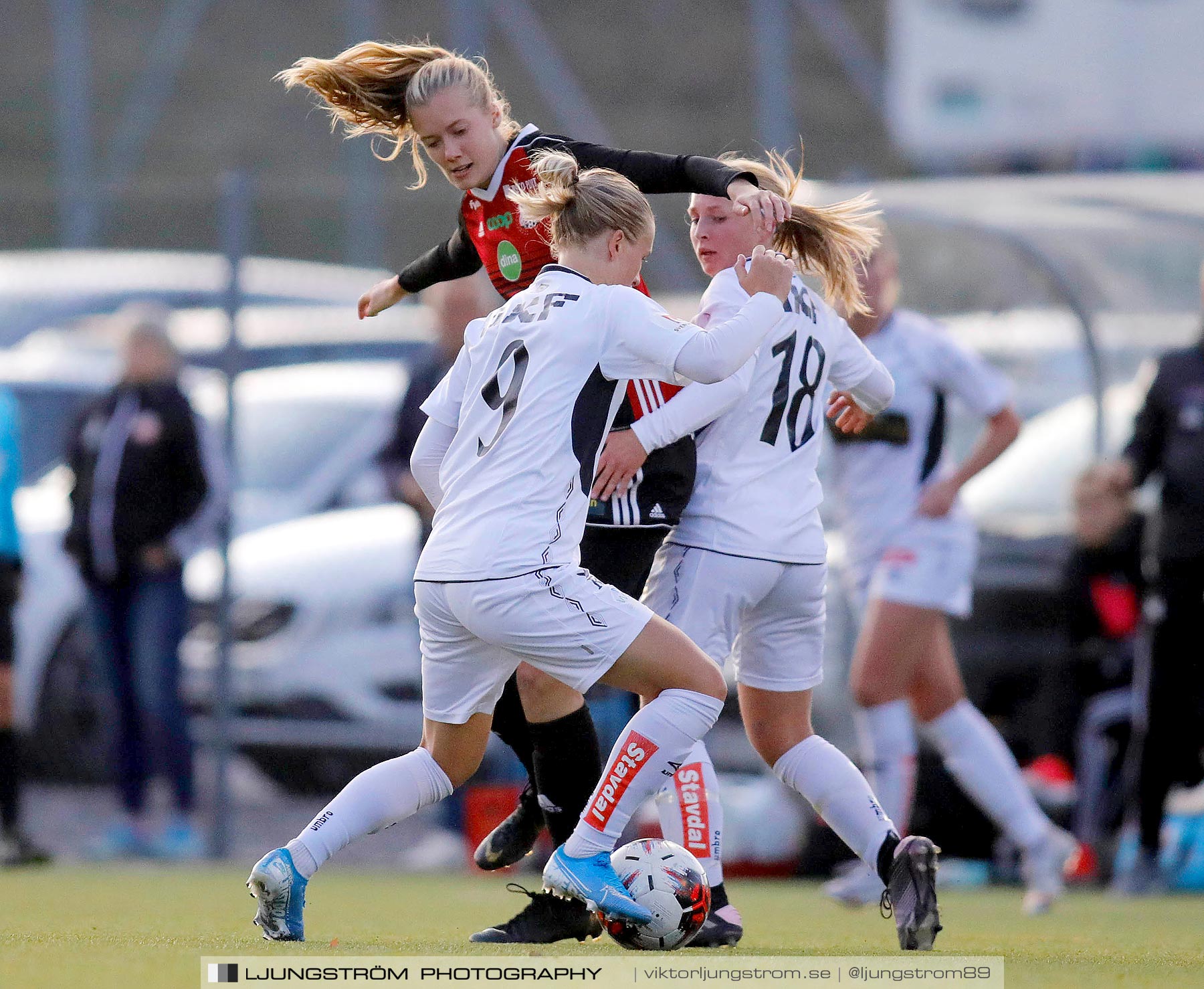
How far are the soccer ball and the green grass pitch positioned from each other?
0.41 feet

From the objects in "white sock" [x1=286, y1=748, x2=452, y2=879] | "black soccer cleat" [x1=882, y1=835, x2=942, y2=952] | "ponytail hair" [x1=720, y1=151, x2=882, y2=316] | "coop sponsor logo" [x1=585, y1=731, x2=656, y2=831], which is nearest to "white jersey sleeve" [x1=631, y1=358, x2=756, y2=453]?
"ponytail hair" [x1=720, y1=151, x2=882, y2=316]

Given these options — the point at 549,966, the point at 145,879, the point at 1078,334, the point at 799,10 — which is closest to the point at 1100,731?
the point at 1078,334

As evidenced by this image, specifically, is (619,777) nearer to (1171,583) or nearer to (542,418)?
(542,418)

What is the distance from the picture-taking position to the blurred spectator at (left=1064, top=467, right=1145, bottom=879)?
8219 mm

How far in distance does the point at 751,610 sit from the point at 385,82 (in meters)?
1.56

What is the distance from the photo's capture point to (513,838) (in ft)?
17.1

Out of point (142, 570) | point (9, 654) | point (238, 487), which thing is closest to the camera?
point (9, 654)

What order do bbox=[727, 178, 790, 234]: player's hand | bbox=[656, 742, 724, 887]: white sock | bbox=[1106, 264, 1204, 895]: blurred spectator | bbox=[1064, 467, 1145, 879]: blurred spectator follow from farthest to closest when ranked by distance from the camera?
bbox=[1064, 467, 1145, 879]: blurred spectator
bbox=[1106, 264, 1204, 895]: blurred spectator
bbox=[656, 742, 724, 887]: white sock
bbox=[727, 178, 790, 234]: player's hand

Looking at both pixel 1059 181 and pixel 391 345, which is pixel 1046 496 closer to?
pixel 1059 181

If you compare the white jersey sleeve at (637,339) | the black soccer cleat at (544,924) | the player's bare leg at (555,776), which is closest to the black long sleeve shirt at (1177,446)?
the player's bare leg at (555,776)

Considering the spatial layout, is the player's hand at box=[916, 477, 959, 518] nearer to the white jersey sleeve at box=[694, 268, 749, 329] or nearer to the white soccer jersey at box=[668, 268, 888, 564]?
the white soccer jersey at box=[668, 268, 888, 564]

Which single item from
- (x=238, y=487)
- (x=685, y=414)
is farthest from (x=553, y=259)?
(x=238, y=487)

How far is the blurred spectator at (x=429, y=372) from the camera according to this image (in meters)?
8.55

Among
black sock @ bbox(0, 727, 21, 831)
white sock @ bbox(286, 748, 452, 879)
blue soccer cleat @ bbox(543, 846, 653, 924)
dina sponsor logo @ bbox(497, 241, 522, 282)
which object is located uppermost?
dina sponsor logo @ bbox(497, 241, 522, 282)
